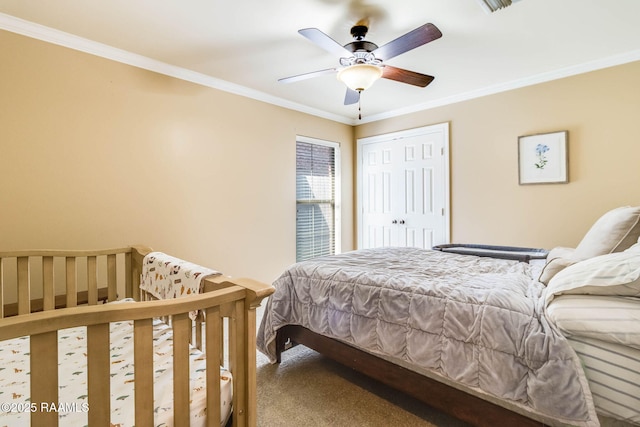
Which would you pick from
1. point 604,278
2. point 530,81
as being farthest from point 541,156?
point 604,278

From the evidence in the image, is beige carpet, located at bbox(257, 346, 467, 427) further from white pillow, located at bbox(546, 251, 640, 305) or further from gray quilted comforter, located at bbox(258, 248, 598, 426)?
white pillow, located at bbox(546, 251, 640, 305)

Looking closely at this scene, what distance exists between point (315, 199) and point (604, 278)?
3.34 meters

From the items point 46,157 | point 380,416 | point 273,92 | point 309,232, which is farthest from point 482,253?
point 46,157

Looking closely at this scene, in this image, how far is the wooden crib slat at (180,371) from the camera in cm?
90

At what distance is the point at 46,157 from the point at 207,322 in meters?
2.17

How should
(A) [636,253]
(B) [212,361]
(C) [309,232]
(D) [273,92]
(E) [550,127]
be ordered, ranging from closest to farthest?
(B) [212,361] → (A) [636,253] → (E) [550,127] → (D) [273,92] → (C) [309,232]

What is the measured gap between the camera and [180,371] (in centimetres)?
90

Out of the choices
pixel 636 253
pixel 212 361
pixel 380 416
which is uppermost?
pixel 636 253

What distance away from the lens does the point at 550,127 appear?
2945 millimetres

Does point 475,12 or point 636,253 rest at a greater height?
point 475,12

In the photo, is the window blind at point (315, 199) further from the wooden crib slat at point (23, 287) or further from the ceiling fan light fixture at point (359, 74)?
the wooden crib slat at point (23, 287)

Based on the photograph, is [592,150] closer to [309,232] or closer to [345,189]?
[345,189]

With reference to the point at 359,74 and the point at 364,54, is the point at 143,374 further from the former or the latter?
the point at 364,54

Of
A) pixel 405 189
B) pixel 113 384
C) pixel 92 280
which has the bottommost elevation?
pixel 113 384
